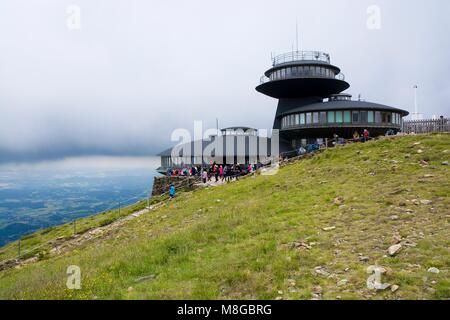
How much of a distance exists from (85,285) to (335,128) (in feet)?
119

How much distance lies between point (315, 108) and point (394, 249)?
110 ft

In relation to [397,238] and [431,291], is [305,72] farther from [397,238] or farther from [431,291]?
[431,291]

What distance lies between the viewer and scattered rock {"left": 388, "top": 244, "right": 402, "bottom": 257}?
28.4 ft

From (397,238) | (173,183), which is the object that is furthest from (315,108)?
(397,238)

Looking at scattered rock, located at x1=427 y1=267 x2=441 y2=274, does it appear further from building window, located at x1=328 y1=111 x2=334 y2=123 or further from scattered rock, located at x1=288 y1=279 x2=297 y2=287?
building window, located at x1=328 y1=111 x2=334 y2=123

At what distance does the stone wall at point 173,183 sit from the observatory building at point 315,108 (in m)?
16.5

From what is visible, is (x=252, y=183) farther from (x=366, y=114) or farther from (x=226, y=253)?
(x=366, y=114)

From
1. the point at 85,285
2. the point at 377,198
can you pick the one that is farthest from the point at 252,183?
the point at 85,285

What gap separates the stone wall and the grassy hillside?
16.4 meters

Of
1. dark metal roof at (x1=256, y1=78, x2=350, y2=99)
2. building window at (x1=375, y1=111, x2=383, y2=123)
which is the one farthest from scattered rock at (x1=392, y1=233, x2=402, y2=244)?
dark metal roof at (x1=256, y1=78, x2=350, y2=99)

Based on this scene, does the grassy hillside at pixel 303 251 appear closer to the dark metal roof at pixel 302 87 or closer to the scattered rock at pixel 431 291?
the scattered rock at pixel 431 291

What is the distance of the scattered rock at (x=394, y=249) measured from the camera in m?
8.67

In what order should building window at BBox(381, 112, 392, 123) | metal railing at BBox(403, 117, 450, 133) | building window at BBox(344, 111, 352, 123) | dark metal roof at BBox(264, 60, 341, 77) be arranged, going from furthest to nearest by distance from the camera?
dark metal roof at BBox(264, 60, 341, 77) → building window at BBox(381, 112, 392, 123) → building window at BBox(344, 111, 352, 123) → metal railing at BBox(403, 117, 450, 133)

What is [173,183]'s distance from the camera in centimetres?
3850
